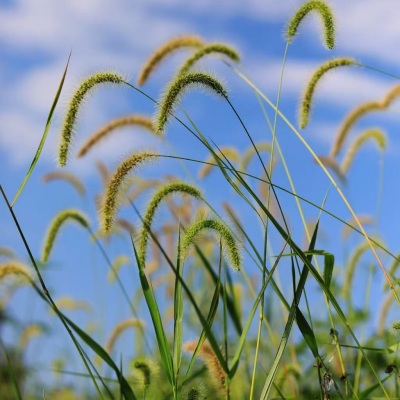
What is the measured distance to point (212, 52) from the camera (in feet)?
10.4

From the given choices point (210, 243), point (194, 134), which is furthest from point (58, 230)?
point (210, 243)

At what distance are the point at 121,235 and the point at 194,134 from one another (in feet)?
9.74

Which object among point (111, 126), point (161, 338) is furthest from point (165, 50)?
point (161, 338)

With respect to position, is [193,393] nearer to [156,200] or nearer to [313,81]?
[156,200]

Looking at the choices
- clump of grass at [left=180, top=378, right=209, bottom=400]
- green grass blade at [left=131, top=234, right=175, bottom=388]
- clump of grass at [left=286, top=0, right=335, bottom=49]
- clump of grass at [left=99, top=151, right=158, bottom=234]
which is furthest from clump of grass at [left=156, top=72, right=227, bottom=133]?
clump of grass at [left=180, top=378, right=209, bottom=400]

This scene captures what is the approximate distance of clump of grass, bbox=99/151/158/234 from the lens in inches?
89.0

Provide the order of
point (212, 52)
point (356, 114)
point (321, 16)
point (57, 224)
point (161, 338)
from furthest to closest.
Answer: point (356, 114) → point (212, 52) → point (57, 224) → point (321, 16) → point (161, 338)

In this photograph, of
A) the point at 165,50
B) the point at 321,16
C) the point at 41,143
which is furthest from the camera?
the point at 165,50

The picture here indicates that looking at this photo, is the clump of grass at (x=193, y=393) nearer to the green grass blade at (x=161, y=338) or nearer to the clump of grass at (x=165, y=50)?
the green grass blade at (x=161, y=338)

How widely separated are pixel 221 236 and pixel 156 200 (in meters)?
0.23

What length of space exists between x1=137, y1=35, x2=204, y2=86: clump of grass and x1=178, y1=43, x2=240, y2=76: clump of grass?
26 cm

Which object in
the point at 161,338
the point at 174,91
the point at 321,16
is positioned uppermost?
the point at 321,16

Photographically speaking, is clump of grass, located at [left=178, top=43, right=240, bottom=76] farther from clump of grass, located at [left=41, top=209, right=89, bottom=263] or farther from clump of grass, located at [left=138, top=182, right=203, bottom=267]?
clump of grass, located at [left=138, top=182, right=203, bottom=267]

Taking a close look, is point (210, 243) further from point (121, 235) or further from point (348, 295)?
point (348, 295)
